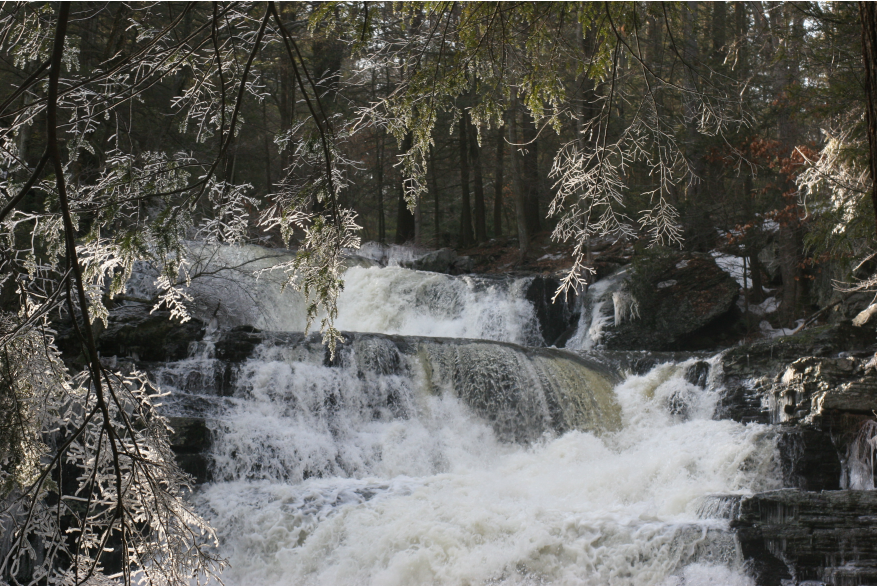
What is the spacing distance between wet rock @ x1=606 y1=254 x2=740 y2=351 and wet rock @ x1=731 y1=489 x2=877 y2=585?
6.97 metres

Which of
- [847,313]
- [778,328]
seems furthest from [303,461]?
[778,328]

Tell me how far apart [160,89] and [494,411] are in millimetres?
8244

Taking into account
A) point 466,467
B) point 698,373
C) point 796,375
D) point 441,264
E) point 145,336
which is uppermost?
point 441,264

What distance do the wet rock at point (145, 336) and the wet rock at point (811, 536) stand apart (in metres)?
7.54

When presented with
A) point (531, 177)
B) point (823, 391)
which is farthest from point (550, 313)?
point (531, 177)

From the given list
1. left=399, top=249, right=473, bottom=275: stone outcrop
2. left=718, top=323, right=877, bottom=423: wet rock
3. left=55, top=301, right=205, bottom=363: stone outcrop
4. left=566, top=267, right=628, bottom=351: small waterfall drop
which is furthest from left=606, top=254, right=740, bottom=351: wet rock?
left=55, top=301, right=205, bottom=363: stone outcrop

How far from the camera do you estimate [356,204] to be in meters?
22.0

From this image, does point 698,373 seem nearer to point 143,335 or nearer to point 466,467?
point 466,467

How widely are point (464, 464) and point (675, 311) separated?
21.6 ft

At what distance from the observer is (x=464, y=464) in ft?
29.6

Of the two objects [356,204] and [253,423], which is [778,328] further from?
[356,204]

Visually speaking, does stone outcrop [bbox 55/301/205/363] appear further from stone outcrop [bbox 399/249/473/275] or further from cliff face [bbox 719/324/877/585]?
stone outcrop [bbox 399/249/473/275]

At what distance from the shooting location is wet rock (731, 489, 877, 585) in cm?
577

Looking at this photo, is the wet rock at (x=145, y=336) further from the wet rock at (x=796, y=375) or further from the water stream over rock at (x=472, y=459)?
the wet rock at (x=796, y=375)
